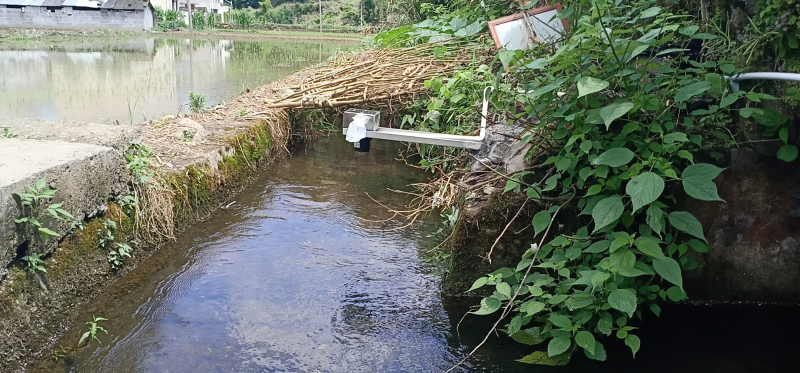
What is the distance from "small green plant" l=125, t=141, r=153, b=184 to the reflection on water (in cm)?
243

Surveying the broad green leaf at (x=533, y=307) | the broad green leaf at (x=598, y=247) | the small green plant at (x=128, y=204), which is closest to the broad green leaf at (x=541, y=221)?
the broad green leaf at (x=598, y=247)

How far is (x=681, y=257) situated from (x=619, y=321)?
56 centimetres

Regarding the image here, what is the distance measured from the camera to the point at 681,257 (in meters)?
3.07

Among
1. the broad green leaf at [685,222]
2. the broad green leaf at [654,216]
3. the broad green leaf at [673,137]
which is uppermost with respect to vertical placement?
the broad green leaf at [673,137]

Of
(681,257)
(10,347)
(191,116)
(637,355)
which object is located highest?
(191,116)

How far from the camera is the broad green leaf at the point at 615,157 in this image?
2.68 metres

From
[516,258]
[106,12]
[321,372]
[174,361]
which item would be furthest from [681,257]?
[106,12]

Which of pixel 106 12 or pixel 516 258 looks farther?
pixel 106 12

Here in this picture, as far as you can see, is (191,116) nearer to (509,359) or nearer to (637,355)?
(509,359)

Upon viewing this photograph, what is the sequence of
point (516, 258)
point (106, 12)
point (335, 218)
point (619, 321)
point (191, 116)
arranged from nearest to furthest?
point (619, 321)
point (516, 258)
point (335, 218)
point (191, 116)
point (106, 12)

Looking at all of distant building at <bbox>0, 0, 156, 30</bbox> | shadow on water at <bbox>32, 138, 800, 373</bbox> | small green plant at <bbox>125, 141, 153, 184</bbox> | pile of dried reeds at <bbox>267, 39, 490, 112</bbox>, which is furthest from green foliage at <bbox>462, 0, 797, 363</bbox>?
distant building at <bbox>0, 0, 156, 30</bbox>

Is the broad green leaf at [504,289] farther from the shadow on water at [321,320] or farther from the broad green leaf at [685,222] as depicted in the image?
the broad green leaf at [685,222]

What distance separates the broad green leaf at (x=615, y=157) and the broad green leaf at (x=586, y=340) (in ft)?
2.55

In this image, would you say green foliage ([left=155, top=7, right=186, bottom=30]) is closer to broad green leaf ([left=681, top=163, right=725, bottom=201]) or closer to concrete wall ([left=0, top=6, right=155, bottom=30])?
concrete wall ([left=0, top=6, right=155, bottom=30])
